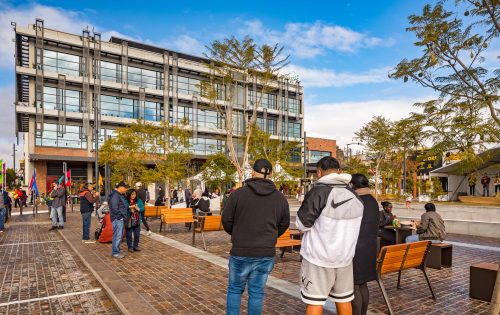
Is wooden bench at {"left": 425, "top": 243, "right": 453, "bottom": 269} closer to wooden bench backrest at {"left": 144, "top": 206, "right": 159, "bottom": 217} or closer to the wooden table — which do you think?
the wooden table

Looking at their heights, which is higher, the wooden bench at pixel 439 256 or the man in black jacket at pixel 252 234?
the man in black jacket at pixel 252 234

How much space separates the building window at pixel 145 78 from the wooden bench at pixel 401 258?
42540 mm

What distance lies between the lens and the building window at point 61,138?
37031mm

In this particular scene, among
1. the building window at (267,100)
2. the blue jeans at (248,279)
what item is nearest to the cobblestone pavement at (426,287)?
the blue jeans at (248,279)

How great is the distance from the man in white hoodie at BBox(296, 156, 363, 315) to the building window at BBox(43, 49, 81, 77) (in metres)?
41.6

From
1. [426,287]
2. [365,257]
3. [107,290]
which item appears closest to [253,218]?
[365,257]

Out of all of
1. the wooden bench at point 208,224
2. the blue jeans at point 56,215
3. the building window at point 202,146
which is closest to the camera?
the wooden bench at point 208,224

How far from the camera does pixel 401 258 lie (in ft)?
17.2

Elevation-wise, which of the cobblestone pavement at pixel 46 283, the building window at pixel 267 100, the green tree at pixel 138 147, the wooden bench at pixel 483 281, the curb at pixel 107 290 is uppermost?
the building window at pixel 267 100

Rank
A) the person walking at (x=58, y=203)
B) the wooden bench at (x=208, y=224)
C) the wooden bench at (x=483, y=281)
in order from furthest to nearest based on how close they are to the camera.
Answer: the person walking at (x=58, y=203) → the wooden bench at (x=208, y=224) → the wooden bench at (x=483, y=281)

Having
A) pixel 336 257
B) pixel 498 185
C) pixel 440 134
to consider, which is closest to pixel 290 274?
pixel 336 257

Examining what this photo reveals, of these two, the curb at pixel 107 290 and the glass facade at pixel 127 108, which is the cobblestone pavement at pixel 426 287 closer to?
the curb at pixel 107 290

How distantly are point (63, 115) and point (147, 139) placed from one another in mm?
13912

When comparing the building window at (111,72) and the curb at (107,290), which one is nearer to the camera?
the curb at (107,290)
